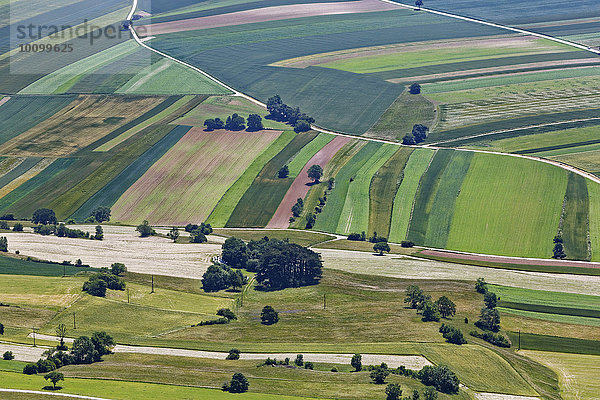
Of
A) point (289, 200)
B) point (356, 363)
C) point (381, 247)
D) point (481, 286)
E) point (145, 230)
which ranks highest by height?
point (289, 200)

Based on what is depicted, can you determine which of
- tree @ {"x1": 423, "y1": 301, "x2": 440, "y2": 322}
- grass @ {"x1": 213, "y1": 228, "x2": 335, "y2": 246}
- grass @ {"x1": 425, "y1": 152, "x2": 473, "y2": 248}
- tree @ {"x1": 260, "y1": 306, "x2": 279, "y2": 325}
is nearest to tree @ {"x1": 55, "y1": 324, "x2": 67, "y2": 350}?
tree @ {"x1": 260, "y1": 306, "x2": 279, "y2": 325}

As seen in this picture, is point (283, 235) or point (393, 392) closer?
point (393, 392)

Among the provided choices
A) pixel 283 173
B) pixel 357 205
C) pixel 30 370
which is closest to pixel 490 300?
pixel 357 205

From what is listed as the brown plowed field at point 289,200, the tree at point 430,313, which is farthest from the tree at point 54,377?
the brown plowed field at point 289,200

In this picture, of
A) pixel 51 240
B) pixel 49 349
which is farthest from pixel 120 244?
pixel 49 349

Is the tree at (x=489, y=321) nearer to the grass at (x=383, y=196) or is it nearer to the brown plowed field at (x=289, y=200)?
the grass at (x=383, y=196)

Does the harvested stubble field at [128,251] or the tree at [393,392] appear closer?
the tree at [393,392]

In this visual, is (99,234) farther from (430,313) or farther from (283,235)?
(430,313)
